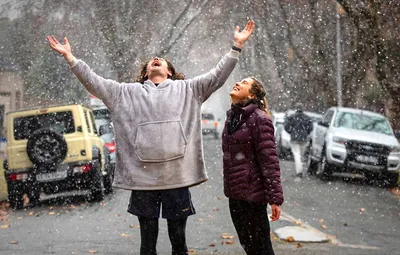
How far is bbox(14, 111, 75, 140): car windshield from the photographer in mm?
13703

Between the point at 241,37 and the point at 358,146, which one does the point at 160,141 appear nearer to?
the point at 241,37

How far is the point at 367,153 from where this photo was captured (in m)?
18.0

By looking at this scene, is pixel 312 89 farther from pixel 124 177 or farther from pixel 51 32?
pixel 124 177

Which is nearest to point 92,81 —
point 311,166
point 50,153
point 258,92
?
point 258,92

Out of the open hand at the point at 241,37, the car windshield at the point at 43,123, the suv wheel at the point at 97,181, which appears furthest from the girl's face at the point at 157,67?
the suv wheel at the point at 97,181

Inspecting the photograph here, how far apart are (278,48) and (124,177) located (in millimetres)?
35994

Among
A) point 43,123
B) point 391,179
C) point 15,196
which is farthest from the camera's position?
point 391,179

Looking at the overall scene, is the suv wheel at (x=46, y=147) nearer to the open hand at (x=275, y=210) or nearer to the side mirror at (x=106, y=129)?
the side mirror at (x=106, y=129)

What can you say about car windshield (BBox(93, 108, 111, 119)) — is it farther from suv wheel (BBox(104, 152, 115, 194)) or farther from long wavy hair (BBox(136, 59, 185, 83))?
long wavy hair (BBox(136, 59, 185, 83))

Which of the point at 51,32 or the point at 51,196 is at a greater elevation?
the point at 51,32

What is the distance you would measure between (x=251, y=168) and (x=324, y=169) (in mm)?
13771

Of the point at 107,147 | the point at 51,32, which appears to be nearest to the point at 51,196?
the point at 107,147

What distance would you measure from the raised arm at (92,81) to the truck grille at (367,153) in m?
13.8

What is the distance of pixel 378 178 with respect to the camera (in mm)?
19500
